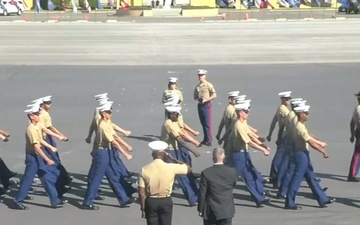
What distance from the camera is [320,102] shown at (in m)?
23.8

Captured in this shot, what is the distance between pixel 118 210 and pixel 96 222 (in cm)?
70

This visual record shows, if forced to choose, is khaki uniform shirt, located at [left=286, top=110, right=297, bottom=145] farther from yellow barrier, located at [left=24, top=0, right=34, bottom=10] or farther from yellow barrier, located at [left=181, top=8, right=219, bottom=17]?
yellow barrier, located at [left=24, top=0, right=34, bottom=10]

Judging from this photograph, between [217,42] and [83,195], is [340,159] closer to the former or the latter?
[83,195]

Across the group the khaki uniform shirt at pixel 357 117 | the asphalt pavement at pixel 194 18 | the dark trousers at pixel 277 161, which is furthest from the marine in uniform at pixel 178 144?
the asphalt pavement at pixel 194 18

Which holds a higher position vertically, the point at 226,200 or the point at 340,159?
the point at 226,200

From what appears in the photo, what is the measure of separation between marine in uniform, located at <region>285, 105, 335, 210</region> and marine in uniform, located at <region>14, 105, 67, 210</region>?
12.2ft

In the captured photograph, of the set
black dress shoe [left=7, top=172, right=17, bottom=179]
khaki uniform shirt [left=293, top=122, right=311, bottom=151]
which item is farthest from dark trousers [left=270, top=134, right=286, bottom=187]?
black dress shoe [left=7, top=172, right=17, bottom=179]

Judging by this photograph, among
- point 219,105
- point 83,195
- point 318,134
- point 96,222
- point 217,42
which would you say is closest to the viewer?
point 96,222

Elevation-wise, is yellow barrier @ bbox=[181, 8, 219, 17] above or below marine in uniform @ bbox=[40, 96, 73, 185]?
below

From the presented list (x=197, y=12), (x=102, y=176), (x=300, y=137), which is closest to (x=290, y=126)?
(x=300, y=137)

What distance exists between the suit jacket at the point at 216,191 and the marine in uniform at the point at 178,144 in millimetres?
2950

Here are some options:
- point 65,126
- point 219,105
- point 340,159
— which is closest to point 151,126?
point 65,126

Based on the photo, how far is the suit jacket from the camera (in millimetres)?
9797

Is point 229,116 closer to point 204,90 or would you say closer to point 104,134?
point 204,90
